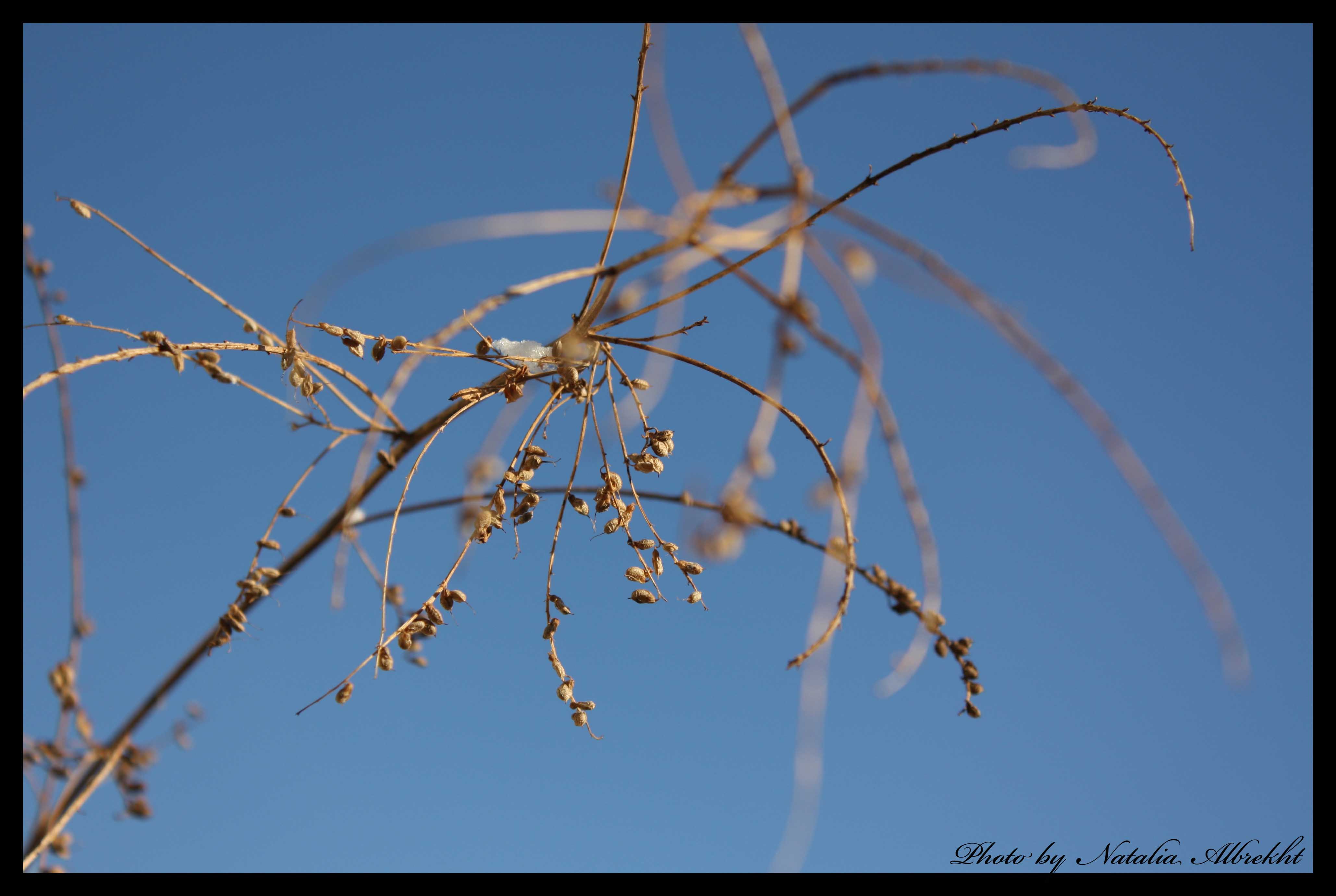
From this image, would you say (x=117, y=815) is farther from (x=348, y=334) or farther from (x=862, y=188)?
(x=862, y=188)

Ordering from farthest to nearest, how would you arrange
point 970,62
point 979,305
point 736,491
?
point 736,491 → point 970,62 → point 979,305

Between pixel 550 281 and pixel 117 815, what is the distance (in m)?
1.33

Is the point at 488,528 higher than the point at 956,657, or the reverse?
the point at 956,657

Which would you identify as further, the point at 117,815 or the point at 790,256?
the point at 117,815

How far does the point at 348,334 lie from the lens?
1203mm

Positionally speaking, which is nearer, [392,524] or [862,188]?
[862,188]

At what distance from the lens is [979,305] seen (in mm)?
849
